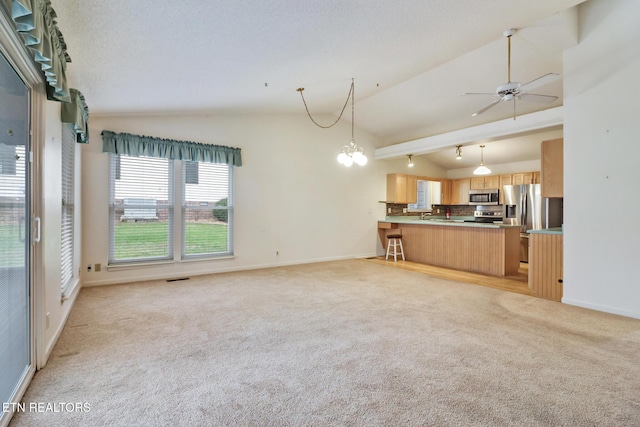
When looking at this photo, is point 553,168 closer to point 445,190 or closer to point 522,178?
point 522,178

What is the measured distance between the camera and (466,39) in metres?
3.56

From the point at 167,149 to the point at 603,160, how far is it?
5.82 meters

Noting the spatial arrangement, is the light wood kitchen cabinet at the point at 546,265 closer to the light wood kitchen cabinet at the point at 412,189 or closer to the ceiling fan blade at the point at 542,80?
the ceiling fan blade at the point at 542,80

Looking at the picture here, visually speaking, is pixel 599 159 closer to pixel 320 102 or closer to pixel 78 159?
pixel 320 102

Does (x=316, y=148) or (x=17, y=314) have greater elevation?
(x=316, y=148)

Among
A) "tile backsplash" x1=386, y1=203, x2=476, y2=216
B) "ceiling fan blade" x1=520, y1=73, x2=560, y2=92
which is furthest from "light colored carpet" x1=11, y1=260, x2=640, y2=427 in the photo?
"tile backsplash" x1=386, y1=203, x2=476, y2=216

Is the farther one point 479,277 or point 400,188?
point 400,188

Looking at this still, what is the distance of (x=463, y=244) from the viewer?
19.9 ft

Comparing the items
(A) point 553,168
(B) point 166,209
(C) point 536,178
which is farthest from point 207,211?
(C) point 536,178

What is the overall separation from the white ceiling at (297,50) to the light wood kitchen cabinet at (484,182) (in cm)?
298

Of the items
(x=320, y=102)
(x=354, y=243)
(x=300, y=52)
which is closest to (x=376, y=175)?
(x=354, y=243)

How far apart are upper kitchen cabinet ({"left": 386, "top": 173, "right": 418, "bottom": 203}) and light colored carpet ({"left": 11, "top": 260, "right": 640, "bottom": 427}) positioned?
4005 millimetres

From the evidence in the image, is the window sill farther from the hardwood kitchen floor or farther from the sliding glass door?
the hardwood kitchen floor

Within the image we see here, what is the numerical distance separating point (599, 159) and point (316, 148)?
4575mm
